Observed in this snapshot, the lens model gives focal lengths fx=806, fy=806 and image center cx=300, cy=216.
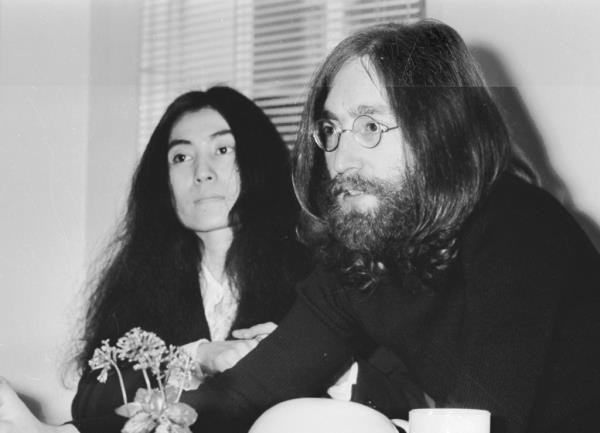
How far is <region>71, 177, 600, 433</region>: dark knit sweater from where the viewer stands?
100cm

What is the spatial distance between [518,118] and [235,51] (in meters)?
0.58

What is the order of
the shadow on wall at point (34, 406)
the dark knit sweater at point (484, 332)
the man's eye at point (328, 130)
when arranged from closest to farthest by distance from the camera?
the dark knit sweater at point (484, 332) → the man's eye at point (328, 130) → the shadow on wall at point (34, 406)

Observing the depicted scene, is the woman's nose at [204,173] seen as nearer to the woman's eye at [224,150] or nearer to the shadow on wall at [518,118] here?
the woman's eye at [224,150]

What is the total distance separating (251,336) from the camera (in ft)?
4.79

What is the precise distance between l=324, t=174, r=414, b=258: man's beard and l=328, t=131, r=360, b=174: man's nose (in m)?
0.02

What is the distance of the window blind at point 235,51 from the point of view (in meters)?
1.62

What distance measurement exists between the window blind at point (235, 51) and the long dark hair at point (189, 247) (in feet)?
0.14

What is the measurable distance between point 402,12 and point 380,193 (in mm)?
430

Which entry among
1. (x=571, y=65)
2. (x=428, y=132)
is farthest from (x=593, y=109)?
(x=428, y=132)

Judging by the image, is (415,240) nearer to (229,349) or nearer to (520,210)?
(520,210)

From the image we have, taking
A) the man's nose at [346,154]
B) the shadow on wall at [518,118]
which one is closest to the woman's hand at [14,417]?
the man's nose at [346,154]

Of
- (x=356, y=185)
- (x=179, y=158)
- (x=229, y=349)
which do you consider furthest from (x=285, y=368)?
(x=179, y=158)

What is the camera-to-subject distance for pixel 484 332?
103cm

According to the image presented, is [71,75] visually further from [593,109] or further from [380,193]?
[593,109]
